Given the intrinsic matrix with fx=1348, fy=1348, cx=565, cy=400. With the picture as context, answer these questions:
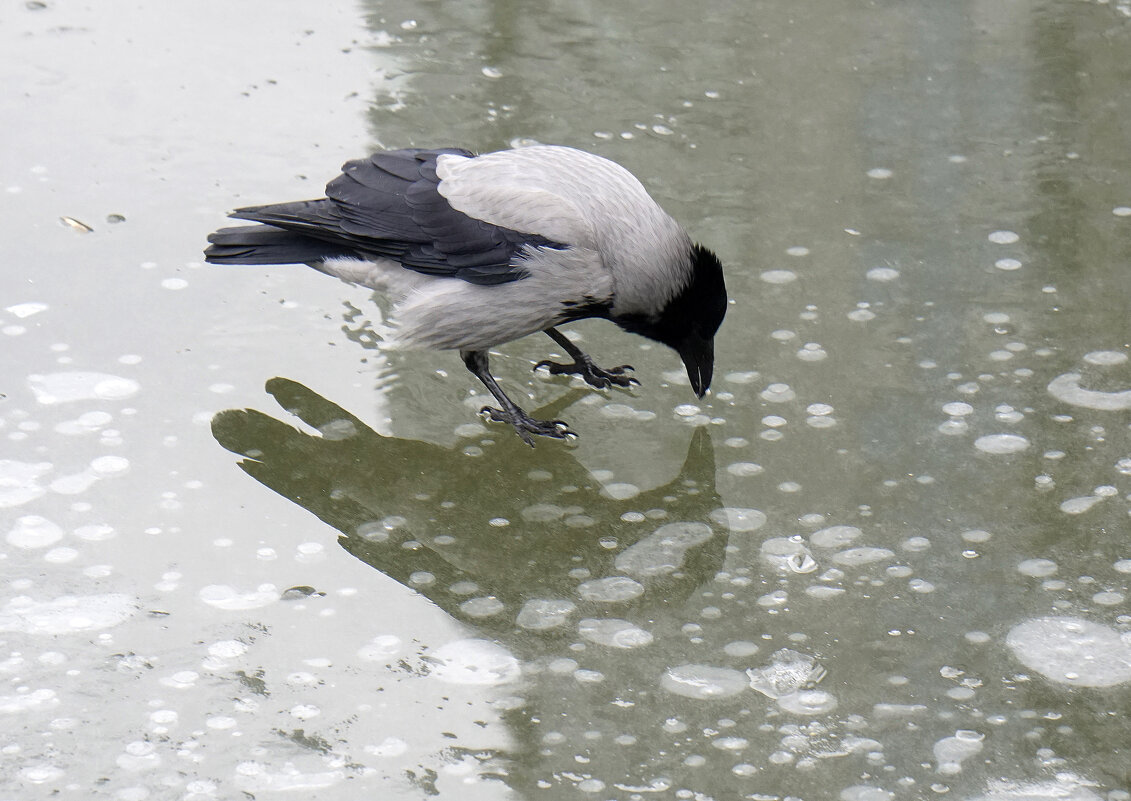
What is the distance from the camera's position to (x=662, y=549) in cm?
346

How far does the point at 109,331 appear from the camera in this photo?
166 inches

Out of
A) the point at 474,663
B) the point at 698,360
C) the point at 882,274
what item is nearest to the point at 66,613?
the point at 474,663

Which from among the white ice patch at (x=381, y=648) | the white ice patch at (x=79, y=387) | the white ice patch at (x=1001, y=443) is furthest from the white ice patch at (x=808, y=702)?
the white ice patch at (x=79, y=387)

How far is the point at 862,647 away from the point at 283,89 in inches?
151

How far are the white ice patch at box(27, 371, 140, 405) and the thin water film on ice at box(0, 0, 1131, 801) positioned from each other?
0.06 ft

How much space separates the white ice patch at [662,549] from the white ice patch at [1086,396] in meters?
1.24

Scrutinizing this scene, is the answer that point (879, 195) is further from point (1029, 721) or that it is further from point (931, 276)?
point (1029, 721)

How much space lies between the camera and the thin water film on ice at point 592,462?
112 inches

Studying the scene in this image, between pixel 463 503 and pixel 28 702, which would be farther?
pixel 463 503

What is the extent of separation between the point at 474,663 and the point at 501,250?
1.23 meters

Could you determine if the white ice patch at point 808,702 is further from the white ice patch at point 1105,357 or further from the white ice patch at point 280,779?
the white ice patch at point 1105,357

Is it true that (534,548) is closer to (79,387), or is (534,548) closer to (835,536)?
(835,536)

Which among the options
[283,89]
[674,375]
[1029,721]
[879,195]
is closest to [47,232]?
[283,89]

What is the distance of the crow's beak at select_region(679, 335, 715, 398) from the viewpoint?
3.84 metres
